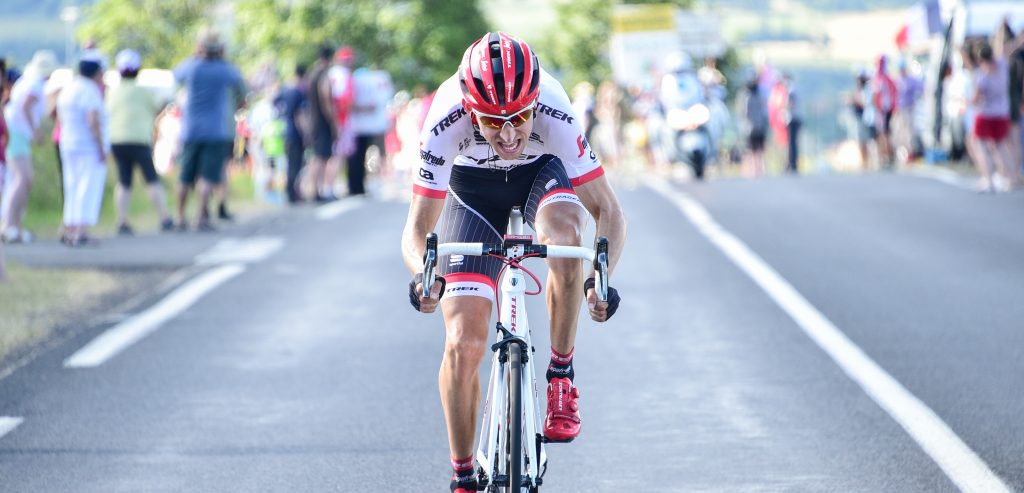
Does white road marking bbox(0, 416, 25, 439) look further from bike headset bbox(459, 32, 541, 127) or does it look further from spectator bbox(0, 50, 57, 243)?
spectator bbox(0, 50, 57, 243)

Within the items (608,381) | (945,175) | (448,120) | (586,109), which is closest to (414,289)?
(448,120)

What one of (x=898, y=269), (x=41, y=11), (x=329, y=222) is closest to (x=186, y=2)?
(x=329, y=222)

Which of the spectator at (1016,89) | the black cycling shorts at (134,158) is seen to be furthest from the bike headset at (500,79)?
the spectator at (1016,89)

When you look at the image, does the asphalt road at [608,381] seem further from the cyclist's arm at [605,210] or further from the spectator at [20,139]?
the cyclist's arm at [605,210]

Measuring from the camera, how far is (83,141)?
15.6 meters

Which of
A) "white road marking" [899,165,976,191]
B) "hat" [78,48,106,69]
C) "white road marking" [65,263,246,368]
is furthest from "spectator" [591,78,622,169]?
"white road marking" [65,263,246,368]

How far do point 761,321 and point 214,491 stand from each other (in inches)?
203

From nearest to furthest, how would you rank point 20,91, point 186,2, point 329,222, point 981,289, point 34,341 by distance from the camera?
point 34,341
point 981,289
point 20,91
point 329,222
point 186,2

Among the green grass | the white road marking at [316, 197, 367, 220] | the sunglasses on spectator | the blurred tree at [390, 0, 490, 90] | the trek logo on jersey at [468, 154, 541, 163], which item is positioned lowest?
the blurred tree at [390, 0, 490, 90]

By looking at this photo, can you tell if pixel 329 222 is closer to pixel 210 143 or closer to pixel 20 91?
pixel 210 143

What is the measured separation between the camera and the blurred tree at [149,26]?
8815 cm

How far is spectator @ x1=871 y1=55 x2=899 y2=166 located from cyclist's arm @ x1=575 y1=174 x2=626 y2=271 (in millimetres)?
22095

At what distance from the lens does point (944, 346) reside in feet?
32.0

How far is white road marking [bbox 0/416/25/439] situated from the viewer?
25.5 feet
